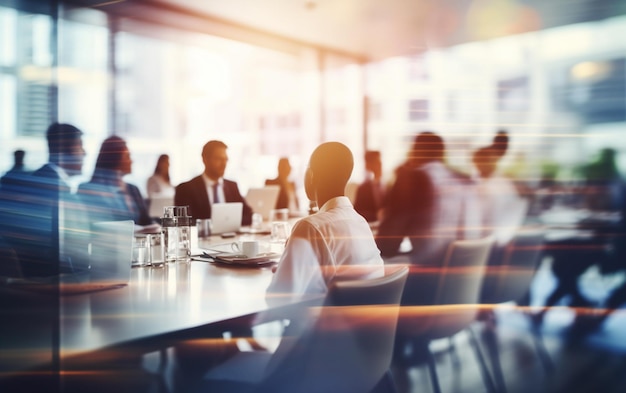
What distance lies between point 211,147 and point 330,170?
192cm

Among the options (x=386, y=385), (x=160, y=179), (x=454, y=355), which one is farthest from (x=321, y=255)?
(x=160, y=179)

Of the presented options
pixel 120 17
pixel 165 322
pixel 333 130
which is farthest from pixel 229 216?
pixel 333 130

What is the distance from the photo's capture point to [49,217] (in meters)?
1.88

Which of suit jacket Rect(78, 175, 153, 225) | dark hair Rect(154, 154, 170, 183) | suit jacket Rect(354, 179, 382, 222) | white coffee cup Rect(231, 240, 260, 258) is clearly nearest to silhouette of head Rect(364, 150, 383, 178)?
suit jacket Rect(354, 179, 382, 222)

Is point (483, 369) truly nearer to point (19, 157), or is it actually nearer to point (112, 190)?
point (112, 190)

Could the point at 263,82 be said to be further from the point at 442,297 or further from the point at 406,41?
the point at 442,297

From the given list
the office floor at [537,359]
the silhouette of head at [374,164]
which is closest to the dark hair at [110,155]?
the office floor at [537,359]

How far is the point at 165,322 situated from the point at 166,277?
59 cm

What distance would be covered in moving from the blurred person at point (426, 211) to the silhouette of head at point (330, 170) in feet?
3.88

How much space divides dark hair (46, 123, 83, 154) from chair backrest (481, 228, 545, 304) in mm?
2331

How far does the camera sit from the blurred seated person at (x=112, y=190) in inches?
128

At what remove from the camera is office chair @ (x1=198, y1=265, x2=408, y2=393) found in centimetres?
126

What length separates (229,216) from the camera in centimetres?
297

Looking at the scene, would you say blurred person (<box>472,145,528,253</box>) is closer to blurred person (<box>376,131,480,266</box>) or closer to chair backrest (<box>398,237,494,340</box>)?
blurred person (<box>376,131,480,266</box>)
